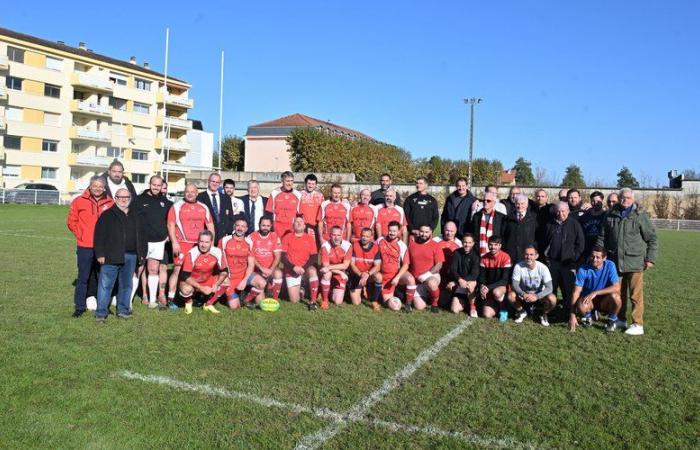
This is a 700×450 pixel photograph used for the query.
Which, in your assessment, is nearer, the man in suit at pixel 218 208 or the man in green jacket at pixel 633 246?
the man in green jacket at pixel 633 246

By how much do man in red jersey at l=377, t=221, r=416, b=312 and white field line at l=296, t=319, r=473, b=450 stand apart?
1.57 meters

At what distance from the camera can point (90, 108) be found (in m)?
45.5

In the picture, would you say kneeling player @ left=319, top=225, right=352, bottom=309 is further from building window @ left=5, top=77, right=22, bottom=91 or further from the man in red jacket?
building window @ left=5, top=77, right=22, bottom=91

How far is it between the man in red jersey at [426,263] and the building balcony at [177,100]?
49.6 metres

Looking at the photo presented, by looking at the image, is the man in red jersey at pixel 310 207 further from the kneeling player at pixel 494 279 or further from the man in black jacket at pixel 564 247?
the man in black jacket at pixel 564 247

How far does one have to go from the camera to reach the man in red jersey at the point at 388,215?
344 inches

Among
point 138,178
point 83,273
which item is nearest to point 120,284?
point 83,273

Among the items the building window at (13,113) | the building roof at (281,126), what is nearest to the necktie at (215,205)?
the building window at (13,113)

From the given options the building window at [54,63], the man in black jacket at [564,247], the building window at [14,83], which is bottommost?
the man in black jacket at [564,247]

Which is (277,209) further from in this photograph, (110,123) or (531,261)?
(110,123)

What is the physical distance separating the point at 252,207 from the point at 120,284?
8.79ft

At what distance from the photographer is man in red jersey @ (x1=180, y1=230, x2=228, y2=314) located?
7309 millimetres

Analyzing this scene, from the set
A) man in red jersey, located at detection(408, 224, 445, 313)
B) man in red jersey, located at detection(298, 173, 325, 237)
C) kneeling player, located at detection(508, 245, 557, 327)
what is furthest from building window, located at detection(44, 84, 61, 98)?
kneeling player, located at detection(508, 245, 557, 327)

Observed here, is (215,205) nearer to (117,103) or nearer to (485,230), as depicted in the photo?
(485,230)
